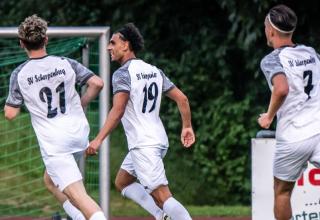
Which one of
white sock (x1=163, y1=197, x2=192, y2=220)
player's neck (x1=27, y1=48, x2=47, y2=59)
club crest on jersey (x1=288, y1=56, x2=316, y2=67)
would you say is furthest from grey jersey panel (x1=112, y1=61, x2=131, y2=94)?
club crest on jersey (x1=288, y1=56, x2=316, y2=67)

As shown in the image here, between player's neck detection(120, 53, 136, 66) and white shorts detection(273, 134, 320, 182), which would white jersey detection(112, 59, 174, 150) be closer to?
player's neck detection(120, 53, 136, 66)

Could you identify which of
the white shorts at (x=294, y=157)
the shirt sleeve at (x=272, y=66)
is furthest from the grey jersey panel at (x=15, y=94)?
the white shorts at (x=294, y=157)

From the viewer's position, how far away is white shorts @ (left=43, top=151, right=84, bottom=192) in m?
9.58

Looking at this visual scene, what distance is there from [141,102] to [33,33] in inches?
42.9

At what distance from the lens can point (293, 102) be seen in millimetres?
9469

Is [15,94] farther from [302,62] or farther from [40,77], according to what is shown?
[302,62]

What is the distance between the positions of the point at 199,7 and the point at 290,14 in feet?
23.3

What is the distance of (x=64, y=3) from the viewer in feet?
55.8

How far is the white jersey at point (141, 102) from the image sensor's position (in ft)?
32.9

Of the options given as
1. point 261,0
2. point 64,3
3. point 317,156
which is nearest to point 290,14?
point 317,156

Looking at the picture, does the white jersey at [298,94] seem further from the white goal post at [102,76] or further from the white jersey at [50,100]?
the white goal post at [102,76]

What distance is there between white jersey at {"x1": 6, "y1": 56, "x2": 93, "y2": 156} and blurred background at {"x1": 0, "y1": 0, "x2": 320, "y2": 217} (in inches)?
240

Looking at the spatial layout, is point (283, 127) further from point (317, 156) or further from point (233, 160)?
point (233, 160)

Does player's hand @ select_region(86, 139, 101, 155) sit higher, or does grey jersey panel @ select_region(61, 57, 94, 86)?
grey jersey panel @ select_region(61, 57, 94, 86)
